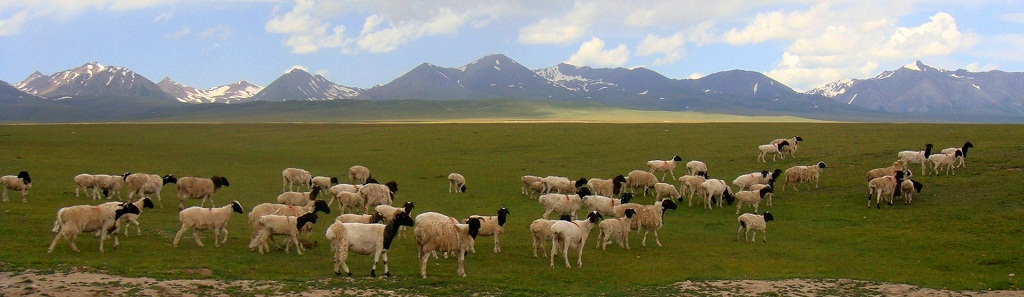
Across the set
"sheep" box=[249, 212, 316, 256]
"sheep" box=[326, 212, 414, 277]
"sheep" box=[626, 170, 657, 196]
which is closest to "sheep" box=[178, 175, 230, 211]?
"sheep" box=[249, 212, 316, 256]

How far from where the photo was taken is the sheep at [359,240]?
15.5m

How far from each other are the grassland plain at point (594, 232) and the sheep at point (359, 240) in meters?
0.47

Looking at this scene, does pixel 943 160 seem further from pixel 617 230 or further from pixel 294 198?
pixel 294 198

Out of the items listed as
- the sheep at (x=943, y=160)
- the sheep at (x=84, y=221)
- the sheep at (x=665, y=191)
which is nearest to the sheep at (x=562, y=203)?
the sheep at (x=665, y=191)

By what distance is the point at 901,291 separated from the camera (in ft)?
51.2

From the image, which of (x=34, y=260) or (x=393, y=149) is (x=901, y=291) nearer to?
(x=34, y=260)

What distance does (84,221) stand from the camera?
54.9 ft

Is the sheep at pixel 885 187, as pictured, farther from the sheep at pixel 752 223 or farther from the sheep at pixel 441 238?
the sheep at pixel 441 238

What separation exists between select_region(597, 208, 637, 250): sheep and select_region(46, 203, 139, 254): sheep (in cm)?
1218

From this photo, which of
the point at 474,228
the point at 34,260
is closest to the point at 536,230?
the point at 474,228

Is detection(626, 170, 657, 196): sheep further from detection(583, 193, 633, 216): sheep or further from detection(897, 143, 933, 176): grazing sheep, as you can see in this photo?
detection(897, 143, 933, 176): grazing sheep

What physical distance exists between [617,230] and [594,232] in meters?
2.52

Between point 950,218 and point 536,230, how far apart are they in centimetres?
1538

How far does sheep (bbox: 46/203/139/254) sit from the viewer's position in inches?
649
